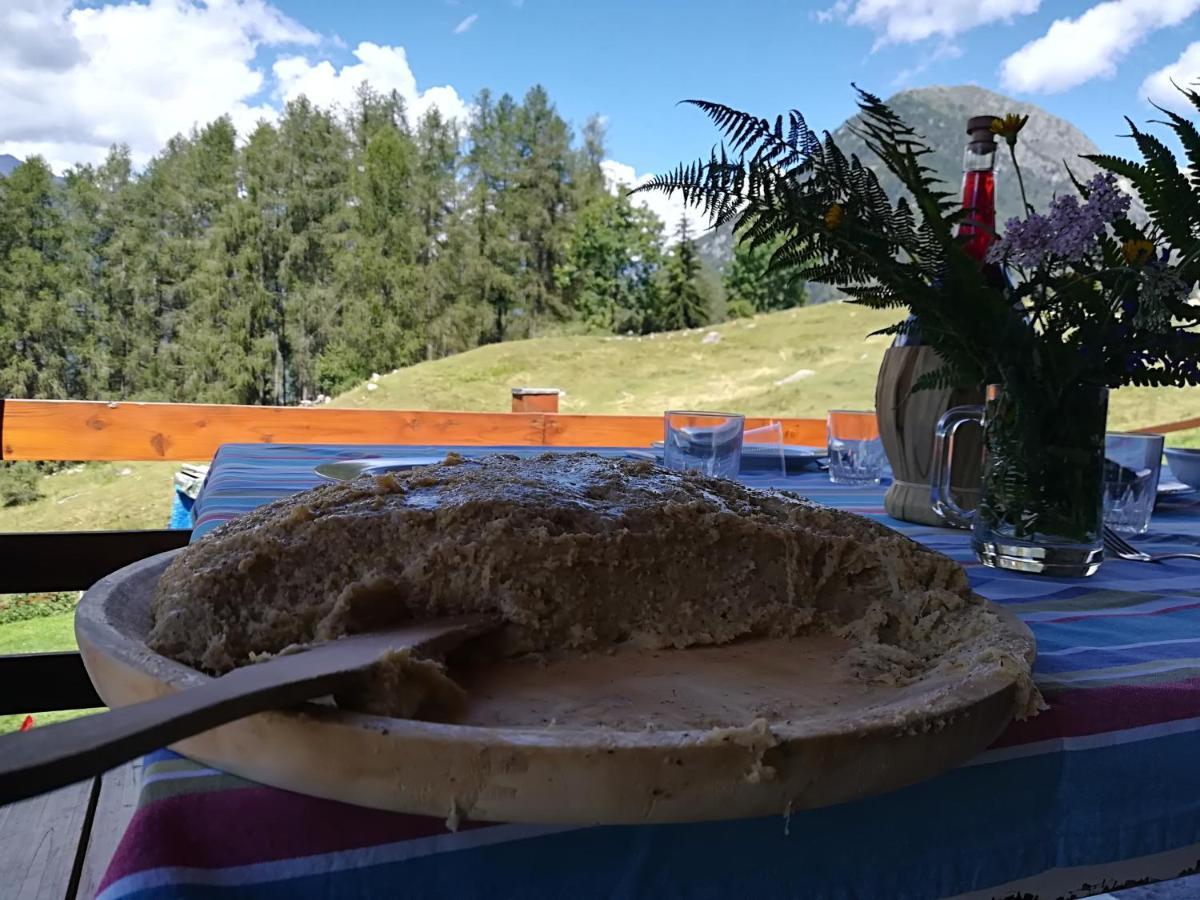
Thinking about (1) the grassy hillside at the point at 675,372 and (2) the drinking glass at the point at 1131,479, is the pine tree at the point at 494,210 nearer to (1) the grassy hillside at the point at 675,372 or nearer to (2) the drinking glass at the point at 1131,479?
(1) the grassy hillside at the point at 675,372

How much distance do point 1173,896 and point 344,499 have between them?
5.04 feet

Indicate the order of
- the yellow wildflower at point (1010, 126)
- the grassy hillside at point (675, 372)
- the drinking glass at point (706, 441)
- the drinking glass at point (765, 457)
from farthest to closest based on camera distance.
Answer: the grassy hillside at point (675, 372) → the drinking glass at point (765, 457) → the drinking glass at point (706, 441) → the yellow wildflower at point (1010, 126)

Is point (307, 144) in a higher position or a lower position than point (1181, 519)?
higher

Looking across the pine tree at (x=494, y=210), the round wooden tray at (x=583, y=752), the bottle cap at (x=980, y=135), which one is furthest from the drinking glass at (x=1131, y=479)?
the pine tree at (x=494, y=210)

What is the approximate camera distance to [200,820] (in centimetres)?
37

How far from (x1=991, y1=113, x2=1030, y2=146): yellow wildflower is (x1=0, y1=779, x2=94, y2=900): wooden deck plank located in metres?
1.70

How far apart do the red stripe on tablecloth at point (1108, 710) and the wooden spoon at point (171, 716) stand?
0.36 m

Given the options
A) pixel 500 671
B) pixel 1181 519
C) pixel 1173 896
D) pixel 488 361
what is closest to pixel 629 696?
pixel 500 671

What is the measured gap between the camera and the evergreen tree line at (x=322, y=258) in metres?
13.6

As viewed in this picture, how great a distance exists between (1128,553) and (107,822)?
1.89 m

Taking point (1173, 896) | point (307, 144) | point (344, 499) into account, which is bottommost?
point (1173, 896)

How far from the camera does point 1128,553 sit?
0.98 metres

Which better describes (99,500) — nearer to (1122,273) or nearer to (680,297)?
(1122,273)

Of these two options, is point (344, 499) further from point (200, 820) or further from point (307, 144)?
point (307, 144)
